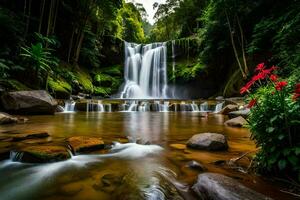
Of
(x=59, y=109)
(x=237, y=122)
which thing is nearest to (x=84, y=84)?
(x=59, y=109)

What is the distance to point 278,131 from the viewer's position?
2338 millimetres

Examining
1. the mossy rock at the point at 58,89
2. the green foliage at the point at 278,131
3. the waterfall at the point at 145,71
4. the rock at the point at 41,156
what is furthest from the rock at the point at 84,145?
the waterfall at the point at 145,71

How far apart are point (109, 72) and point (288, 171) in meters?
22.9

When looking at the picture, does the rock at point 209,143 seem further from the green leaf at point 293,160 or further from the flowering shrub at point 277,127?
the green leaf at point 293,160

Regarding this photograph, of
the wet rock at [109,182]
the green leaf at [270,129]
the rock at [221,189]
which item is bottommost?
the wet rock at [109,182]

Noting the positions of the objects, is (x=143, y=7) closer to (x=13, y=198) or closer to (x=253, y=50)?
(x=253, y=50)

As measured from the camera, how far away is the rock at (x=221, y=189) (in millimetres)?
1961

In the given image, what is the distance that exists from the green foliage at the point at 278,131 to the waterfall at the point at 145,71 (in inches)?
786

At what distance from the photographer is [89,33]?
2225cm

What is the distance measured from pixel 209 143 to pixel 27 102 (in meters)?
8.30

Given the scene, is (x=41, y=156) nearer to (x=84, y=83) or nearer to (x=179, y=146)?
(x=179, y=146)

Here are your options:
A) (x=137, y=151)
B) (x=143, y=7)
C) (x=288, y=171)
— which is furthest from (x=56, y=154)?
(x=143, y=7)

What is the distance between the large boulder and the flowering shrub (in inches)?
367

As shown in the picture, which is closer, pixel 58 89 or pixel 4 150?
pixel 4 150
